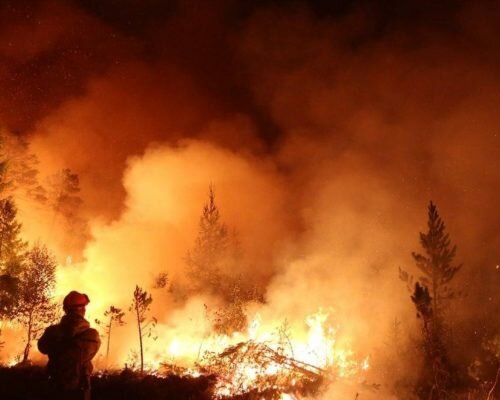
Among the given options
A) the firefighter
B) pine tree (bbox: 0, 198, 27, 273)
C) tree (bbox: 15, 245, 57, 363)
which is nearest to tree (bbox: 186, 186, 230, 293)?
tree (bbox: 15, 245, 57, 363)

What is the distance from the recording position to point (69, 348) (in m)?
4.86

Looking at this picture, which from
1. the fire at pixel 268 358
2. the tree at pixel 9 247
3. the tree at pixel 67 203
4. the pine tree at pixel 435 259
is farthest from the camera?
the tree at pixel 67 203

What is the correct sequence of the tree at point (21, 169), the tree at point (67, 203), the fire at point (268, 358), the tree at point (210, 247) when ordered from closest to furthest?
the fire at point (268, 358) < the tree at point (210, 247) < the tree at point (21, 169) < the tree at point (67, 203)

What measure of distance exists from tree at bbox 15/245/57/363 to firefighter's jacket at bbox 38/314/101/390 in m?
13.1

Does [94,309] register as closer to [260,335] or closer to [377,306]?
[260,335]

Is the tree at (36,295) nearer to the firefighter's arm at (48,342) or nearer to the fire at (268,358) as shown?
the fire at (268,358)

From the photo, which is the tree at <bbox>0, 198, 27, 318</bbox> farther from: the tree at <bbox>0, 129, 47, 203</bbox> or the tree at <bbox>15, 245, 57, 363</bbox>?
the tree at <bbox>0, 129, 47, 203</bbox>

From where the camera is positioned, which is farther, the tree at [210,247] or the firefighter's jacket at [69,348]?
the tree at [210,247]

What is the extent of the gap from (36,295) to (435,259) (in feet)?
62.7

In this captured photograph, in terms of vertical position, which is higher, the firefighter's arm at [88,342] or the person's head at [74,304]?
the person's head at [74,304]

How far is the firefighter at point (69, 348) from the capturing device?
4867 mm

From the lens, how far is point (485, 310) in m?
29.9

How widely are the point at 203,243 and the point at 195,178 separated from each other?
4.07 meters

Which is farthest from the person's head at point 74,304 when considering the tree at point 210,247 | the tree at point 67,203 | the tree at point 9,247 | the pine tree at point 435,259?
the tree at point 67,203
